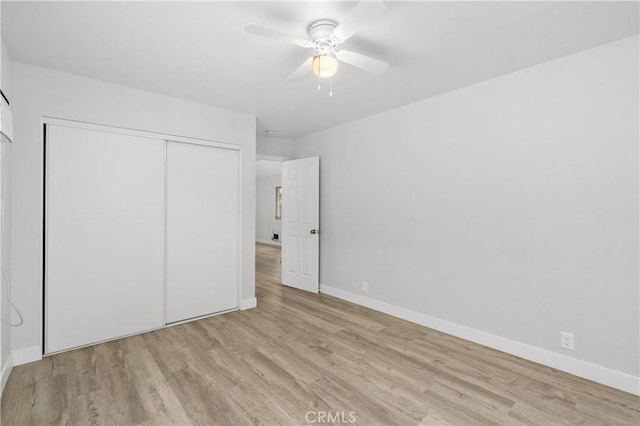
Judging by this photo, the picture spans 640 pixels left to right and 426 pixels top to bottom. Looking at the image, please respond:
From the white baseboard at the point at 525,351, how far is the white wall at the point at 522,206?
39 millimetres

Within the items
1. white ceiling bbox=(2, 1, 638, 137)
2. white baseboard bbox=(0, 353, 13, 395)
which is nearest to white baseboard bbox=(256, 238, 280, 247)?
white ceiling bbox=(2, 1, 638, 137)

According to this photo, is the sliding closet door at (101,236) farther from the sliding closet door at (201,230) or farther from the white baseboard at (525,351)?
the white baseboard at (525,351)

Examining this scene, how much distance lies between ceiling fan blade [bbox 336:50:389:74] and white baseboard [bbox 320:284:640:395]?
2.55 m

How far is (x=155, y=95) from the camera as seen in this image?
3164 mm

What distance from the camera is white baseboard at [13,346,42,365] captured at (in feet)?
8.04

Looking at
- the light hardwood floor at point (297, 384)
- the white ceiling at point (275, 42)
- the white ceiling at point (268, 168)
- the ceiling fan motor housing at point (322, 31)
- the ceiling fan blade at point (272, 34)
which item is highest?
the white ceiling at point (268, 168)

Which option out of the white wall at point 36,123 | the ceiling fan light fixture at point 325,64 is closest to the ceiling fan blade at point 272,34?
the ceiling fan light fixture at point 325,64

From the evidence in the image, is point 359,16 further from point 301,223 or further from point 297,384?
point 301,223

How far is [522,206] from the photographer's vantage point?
2633 millimetres

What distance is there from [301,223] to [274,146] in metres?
1.37

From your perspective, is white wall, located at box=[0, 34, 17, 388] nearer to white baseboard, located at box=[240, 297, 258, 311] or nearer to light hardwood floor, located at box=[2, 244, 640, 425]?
light hardwood floor, located at box=[2, 244, 640, 425]

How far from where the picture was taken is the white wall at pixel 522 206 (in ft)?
7.21

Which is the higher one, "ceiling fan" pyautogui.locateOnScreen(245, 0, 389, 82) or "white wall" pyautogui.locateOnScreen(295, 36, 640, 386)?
"ceiling fan" pyautogui.locateOnScreen(245, 0, 389, 82)

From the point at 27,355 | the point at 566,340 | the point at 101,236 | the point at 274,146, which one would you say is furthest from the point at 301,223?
the point at 566,340
